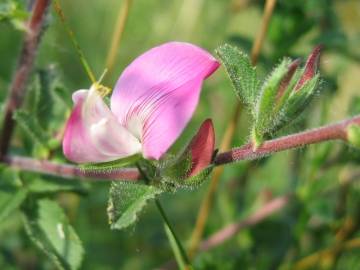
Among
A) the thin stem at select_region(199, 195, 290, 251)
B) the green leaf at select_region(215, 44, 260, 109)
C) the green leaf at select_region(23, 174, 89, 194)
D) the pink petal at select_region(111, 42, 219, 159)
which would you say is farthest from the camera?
the thin stem at select_region(199, 195, 290, 251)

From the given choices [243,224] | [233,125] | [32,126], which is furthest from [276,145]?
[243,224]

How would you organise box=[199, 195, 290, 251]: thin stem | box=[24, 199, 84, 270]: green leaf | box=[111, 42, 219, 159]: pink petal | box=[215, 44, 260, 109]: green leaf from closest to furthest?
1. box=[111, 42, 219, 159]: pink petal
2. box=[215, 44, 260, 109]: green leaf
3. box=[24, 199, 84, 270]: green leaf
4. box=[199, 195, 290, 251]: thin stem

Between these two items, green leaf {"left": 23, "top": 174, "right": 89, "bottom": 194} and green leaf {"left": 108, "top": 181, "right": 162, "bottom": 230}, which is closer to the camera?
green leaf {"left": 108, "top": 181, "right": 162, "bottom": 230}

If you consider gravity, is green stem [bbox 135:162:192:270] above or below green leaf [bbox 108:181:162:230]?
below

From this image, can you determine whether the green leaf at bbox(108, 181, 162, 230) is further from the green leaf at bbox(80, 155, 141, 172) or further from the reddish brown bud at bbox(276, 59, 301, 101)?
the reddish brown bud at bbox(276, 59, 301, 101)

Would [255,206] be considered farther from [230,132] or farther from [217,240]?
[230,132]

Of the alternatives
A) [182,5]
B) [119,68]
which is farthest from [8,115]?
[182,5]

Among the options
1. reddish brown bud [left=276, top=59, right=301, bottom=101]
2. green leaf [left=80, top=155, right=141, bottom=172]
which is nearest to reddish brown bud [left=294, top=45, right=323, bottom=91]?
reddish brown bud [left=276, top=59, right=301, bottom=101]

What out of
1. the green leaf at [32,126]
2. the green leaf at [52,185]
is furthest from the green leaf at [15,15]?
the green leaf at [52,185]
